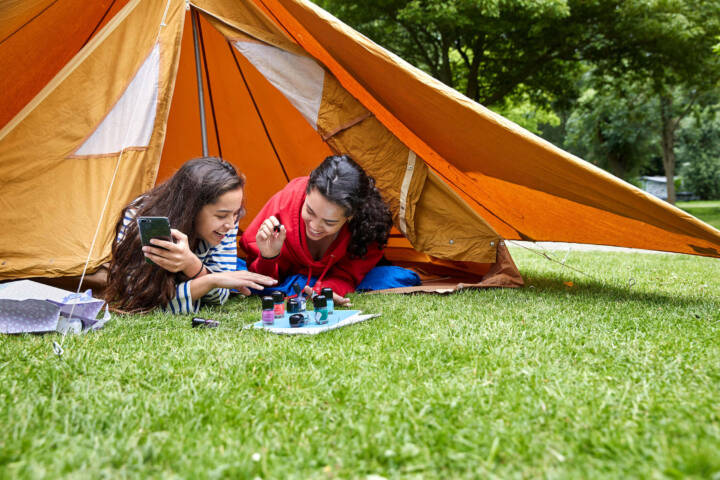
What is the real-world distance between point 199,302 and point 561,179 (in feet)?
5.92

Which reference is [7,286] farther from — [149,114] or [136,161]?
[149,114]

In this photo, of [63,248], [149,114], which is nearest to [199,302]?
[63,248]

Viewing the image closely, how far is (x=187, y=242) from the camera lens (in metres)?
2.18

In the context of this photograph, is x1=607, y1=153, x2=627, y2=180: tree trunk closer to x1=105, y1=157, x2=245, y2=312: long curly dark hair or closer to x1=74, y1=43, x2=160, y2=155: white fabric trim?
x1=74, y1=43, x2=160, y2=155: white fabric trim

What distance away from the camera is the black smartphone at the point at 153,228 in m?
1.96

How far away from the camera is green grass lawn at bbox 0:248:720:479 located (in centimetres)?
96

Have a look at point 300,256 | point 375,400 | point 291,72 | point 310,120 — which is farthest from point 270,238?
point 375,400

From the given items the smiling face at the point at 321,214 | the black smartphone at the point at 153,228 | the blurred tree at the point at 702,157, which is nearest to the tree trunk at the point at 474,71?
the smiling face at the point at 321,214

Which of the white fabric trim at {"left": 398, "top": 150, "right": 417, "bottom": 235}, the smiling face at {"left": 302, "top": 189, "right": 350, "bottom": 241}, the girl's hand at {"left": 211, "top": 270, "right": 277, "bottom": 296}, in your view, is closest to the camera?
the girl's hand at {"left": 211, "top": 270, "right": 277, "bottom": 296}

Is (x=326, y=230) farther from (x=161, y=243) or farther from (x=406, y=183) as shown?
(x=161, y=243)

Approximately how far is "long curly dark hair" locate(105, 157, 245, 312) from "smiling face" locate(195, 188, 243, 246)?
0.02 m

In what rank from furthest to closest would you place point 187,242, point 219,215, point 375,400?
1. point 219,215
2. point 187,242
3. point 375,400

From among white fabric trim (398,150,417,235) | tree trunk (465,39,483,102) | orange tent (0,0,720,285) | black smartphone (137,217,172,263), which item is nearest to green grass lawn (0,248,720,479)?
black smartphone (137,217,172,263)

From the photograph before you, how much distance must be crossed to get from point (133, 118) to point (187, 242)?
0.85 meters
